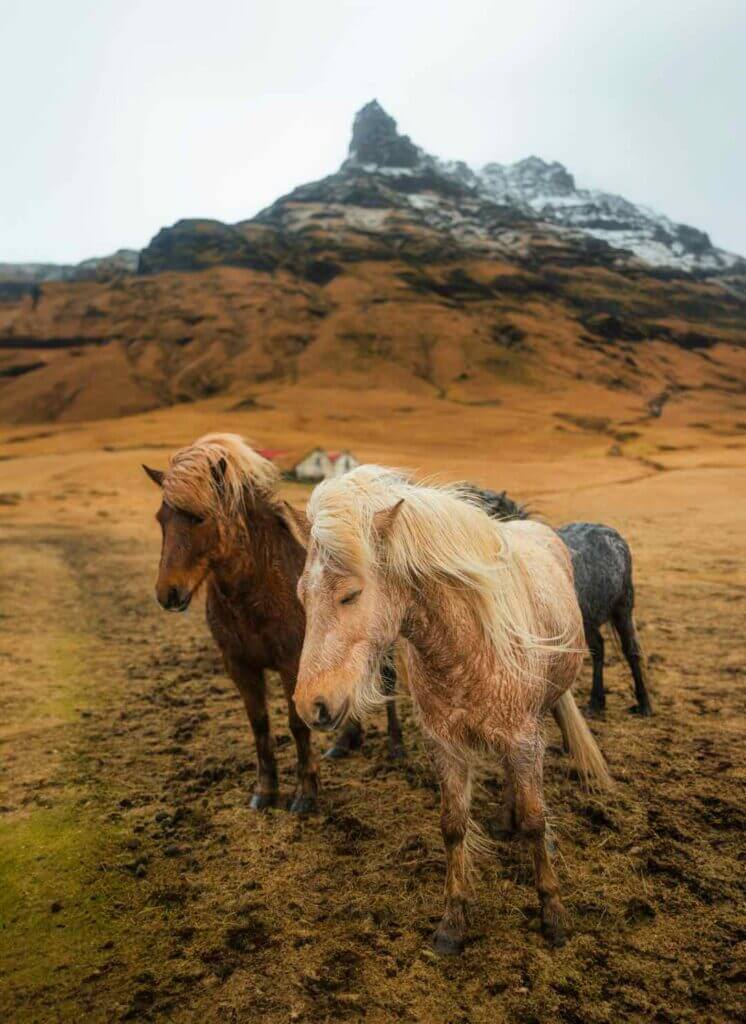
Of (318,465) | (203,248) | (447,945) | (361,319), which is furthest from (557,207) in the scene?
(447,945)

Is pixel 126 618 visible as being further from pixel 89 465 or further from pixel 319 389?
pixel 319 389

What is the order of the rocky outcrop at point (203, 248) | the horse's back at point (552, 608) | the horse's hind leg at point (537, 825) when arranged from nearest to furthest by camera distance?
the horse's hind leg at point (537, 825) → the horse's back at point (552, 608) → the rocky outcrop at point (203, 248)

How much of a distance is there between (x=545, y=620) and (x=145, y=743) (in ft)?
12.6

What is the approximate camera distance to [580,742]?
391cm

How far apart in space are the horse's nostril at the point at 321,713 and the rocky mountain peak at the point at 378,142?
176 metres

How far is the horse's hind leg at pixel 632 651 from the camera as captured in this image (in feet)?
17.3

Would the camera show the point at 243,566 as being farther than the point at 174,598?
Yes

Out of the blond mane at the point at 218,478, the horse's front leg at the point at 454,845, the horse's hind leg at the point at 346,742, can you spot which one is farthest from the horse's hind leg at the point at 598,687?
the blond mane at the point at 218,478

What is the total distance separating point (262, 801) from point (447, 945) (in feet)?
5.73

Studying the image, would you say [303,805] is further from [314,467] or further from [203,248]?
[203,248]

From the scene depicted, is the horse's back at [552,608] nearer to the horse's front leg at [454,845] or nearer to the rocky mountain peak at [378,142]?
the horse's front leg at [454,845]

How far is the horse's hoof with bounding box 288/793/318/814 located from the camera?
158 inches

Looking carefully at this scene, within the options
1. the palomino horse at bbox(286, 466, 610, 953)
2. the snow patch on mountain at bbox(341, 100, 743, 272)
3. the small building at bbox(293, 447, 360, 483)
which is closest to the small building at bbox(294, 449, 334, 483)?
the small building at bbox(293, 447, 360, 483)

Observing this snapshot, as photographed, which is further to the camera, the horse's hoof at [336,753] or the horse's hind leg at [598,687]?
the horse's hind leg at [598,687]
